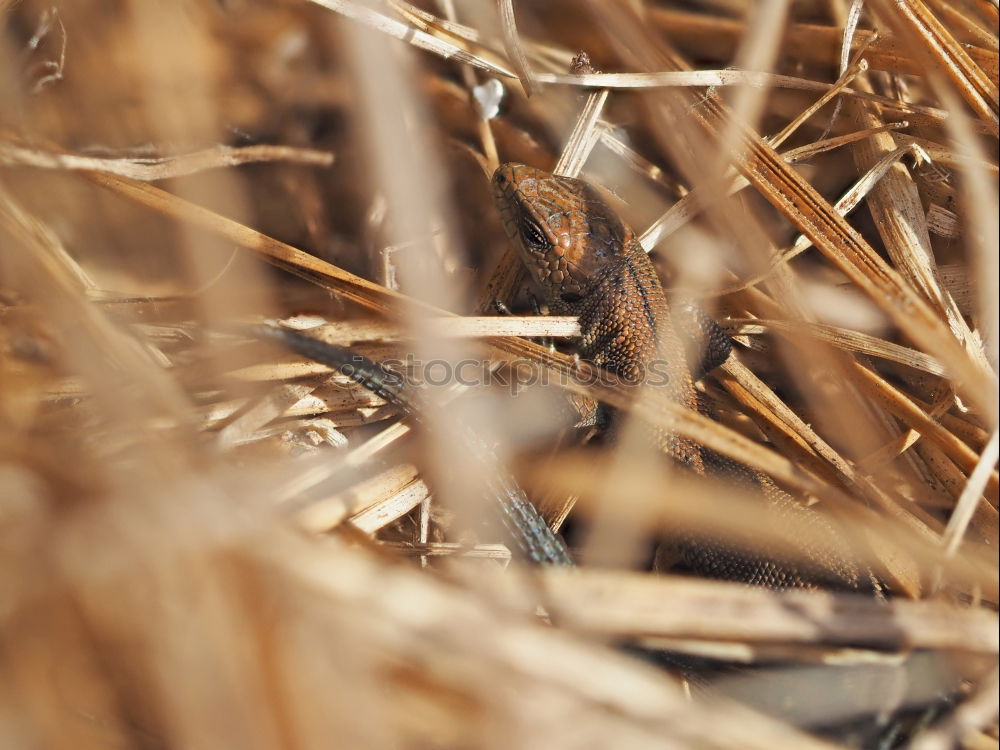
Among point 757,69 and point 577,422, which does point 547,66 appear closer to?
point 757,69

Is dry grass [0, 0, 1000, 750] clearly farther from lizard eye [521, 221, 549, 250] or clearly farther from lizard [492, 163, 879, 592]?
lizard eye [521, 221, 549, 250]

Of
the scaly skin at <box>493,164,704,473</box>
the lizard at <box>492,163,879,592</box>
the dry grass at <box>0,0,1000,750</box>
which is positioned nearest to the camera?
the dry grass at <box>0,0,1000,750</box>

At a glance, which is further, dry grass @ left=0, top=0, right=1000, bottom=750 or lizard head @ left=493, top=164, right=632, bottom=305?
lizard head @ left=493, top=164, right=632, bottom=305

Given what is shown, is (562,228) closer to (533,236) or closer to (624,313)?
(533,236)

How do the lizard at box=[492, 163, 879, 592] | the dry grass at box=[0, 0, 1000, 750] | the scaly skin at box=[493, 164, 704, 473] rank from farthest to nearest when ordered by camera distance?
the scaly skin at box=[493, 164, 704, 473] → the lizard at box=[492, 163, 879, 592] → the dry grass at box=[0, 0, 1000, 750]

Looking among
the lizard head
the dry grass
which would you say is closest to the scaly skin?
the lizard head

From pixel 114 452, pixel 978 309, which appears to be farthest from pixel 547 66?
pixel 114 452
